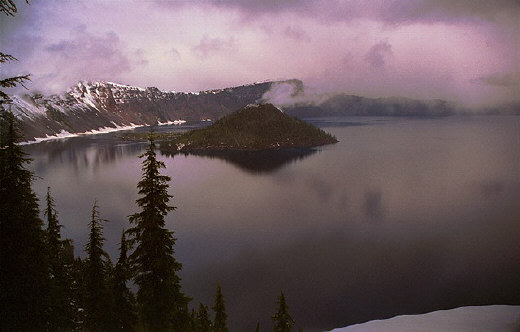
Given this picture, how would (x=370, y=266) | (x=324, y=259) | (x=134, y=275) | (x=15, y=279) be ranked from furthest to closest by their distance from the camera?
(x=324, y=259) < (x=370, y=266) < (x=134, y=275) < (x=15, y=279)

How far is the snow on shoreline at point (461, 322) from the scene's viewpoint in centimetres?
2420

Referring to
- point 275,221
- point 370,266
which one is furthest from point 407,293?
point 275,221

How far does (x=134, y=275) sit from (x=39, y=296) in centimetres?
405

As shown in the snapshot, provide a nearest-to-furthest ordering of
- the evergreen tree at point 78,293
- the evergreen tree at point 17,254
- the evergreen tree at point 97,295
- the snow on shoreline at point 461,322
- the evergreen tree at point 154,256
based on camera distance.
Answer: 1. the evergreen tree at point 17,254
2. the evergreen tree at point 154,256
3. the evergreen tree at point 97,295
4. the snow on shoreline at point 461,322
5. the evergreen tree at point 78,293

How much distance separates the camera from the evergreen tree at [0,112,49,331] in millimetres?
12883

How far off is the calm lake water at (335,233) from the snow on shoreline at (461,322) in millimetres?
14761

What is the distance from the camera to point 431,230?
243 feet

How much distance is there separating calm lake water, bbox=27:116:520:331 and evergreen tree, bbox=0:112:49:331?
3168cm

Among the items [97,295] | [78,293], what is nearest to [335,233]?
[78,293]

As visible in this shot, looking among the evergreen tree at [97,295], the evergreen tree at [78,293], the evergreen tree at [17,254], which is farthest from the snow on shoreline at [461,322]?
the evergreen tree at [17,254]

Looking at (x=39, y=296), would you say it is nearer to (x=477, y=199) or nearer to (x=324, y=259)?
(x=324, y=259)

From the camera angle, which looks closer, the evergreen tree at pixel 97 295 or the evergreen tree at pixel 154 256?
the evergreen tree at pixel 154 256

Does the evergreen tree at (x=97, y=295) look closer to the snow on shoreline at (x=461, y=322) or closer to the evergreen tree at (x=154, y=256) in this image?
the evergreen tree at (x=154, y=256)

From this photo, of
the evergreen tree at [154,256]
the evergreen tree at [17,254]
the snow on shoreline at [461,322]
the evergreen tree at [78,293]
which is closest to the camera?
the evergreen tree at [17,254]
